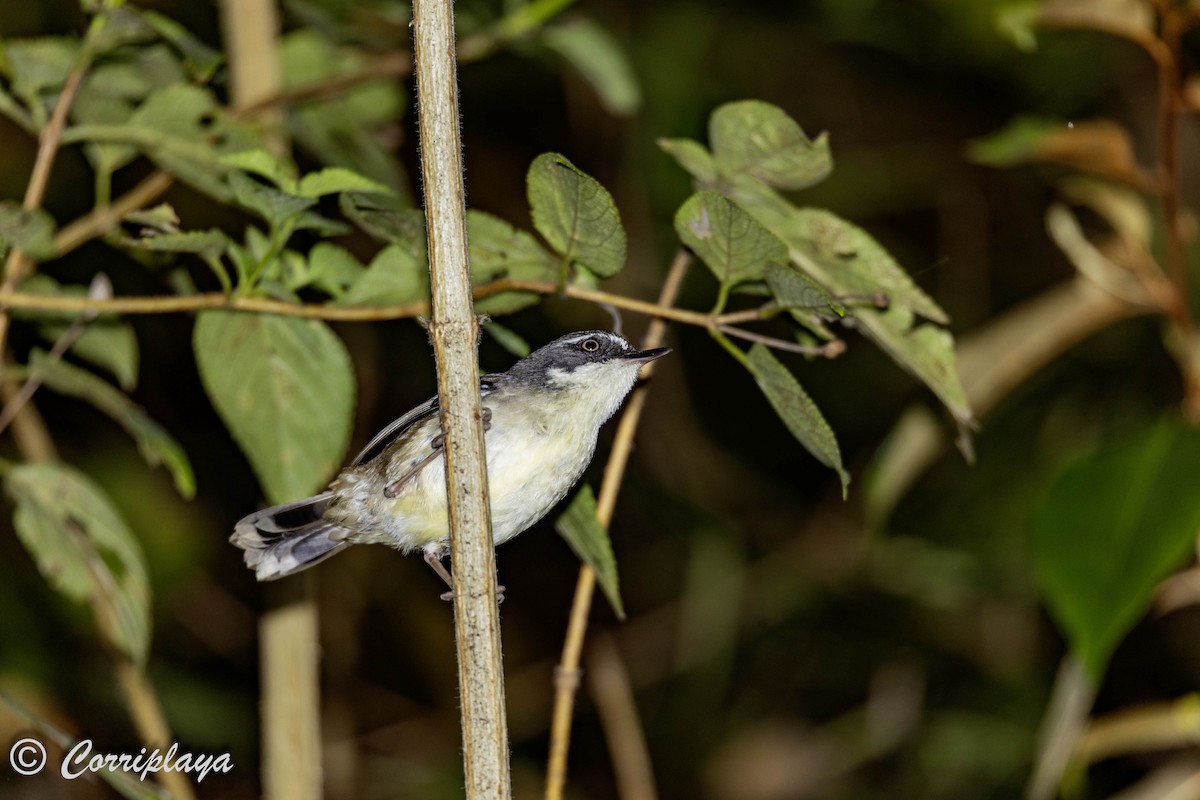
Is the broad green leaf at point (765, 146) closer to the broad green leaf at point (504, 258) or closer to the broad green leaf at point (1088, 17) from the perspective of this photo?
the broad green leaf at point (504, 258)

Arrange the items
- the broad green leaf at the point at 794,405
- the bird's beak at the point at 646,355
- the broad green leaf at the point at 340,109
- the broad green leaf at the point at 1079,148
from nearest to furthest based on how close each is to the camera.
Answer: the broad green leaf at the point at 794,405 < the bird's beak at the point at 646,355 < the broad green leaf at the point at 1079,148 < the broad green leaf at the point at 340,109

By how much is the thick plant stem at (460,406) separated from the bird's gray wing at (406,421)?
77 cm

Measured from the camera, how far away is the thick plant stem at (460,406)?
80.5 inches

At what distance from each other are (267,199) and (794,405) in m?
1.13

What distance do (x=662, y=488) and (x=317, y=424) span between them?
12.6 ft

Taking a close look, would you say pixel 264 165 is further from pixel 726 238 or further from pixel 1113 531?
pixel 1113 531

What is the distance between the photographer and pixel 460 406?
2.08 m

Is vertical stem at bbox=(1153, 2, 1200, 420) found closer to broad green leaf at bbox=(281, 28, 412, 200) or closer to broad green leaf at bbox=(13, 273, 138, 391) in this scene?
broad green leaf at bbox=(281, 28, 412, 200)

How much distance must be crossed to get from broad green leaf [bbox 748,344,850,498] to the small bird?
0.65 metres

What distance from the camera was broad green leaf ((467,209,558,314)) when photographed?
2736 mm

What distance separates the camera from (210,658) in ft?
21.1

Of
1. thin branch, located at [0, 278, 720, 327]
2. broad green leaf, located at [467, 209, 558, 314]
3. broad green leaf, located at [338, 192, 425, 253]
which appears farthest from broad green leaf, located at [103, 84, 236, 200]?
broad green leaf, located at [467, 209, 558, 314]

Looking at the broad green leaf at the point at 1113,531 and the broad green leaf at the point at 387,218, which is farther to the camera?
the broad green leaf at the point at 1113,531

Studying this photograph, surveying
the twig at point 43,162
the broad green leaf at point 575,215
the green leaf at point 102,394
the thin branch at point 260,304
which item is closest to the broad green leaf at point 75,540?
the green leaf at point 102,394
